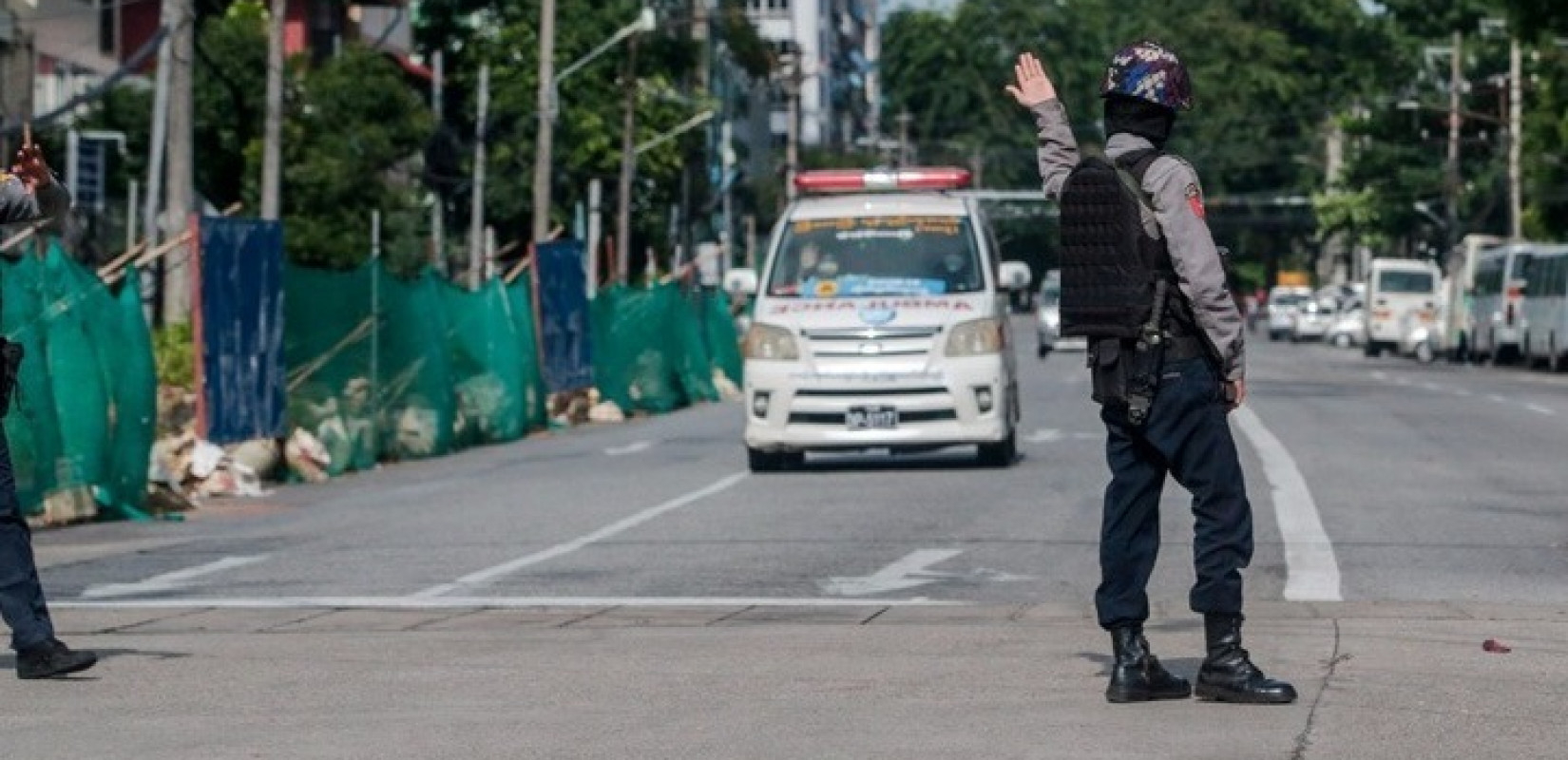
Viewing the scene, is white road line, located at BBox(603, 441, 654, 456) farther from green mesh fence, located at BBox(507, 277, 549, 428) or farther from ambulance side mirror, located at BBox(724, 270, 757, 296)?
green mesh fence, located at BBox(507, 277, 549, 428)

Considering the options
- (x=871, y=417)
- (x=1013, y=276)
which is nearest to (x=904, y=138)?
(x=1013, y=276)

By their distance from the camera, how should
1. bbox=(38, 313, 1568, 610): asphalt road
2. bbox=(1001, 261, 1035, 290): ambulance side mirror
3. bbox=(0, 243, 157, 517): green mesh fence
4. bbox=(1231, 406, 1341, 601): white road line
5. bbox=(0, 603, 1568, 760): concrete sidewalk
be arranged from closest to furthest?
bbox=(0, 603, 1568, 760): concrete sidewalk, bbox=(1231, 406, 1341, 601): white road line, bbox=(38, 313, 1568, 610): asphalt road, bbox=(0, 243, 157, 517): green mesh fence, bbox=(1001, 261, 1035, 290): ambulance side mirror

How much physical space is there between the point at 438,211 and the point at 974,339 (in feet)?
154

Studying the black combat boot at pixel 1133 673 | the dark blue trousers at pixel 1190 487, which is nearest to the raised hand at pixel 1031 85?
the dark blue trousers at pixel 1190 487

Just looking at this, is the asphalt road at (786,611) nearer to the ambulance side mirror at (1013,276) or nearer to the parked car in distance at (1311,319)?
the ambulance side mirror at (1013,276)

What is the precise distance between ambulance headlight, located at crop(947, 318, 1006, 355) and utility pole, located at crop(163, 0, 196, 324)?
10026 mm

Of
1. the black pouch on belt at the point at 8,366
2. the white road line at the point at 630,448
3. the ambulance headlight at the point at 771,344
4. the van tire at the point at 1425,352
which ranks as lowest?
the van tire at the point at 1425,352

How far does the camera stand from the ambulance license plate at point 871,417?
2369 cm

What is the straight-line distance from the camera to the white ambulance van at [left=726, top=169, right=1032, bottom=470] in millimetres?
23719

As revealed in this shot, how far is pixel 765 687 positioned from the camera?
1030cm

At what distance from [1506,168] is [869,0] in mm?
91584

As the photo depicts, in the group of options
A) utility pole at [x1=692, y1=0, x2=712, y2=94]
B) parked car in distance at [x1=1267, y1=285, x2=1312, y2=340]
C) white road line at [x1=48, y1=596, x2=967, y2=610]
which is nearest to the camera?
white road line at [x1=48, y1=596, x2=967, y2=610]

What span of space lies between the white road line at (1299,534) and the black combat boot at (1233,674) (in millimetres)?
4134

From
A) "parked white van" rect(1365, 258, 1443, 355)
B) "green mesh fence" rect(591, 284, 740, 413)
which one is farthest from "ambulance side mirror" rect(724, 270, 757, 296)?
"parked white van" rect(1365, 258, 1443, 355)
